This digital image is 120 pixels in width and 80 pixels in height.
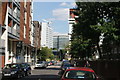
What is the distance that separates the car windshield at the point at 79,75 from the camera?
1152cm

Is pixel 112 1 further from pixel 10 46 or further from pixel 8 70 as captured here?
pixel 10 46

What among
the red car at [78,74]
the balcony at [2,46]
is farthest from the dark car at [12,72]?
the red car at [78,74]

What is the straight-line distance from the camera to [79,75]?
11734 millimetres

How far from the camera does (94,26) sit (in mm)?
19625

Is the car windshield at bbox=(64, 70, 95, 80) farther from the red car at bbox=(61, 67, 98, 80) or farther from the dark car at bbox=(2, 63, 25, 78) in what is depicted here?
the dark car at bbox=(2, 63, 25, 78)

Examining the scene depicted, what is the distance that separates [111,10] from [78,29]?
4.26 m

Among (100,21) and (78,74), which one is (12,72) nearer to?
(100,21)

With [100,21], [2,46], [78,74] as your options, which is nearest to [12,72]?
[100,21]

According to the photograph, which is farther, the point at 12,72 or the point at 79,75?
the point at 12,72

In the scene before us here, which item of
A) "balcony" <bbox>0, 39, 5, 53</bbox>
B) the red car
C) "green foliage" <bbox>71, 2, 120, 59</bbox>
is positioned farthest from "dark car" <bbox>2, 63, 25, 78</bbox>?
the red car

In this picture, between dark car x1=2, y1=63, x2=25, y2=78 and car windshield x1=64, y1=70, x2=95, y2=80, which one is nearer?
car windshield x1=64, y1=70, x2=95, y2=80

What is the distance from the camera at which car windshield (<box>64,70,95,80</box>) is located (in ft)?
37.8

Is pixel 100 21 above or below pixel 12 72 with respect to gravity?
above

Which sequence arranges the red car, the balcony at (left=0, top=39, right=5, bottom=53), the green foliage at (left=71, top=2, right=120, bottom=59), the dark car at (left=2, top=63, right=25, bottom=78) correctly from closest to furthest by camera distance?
the red car
the green foliage at (left=71, top=2, right=120, bottom=59)
the dark car at (left=2, top=63, right=25, bottom=78)
the balcony at (left=0, top=39, right=5, bottom=53)
